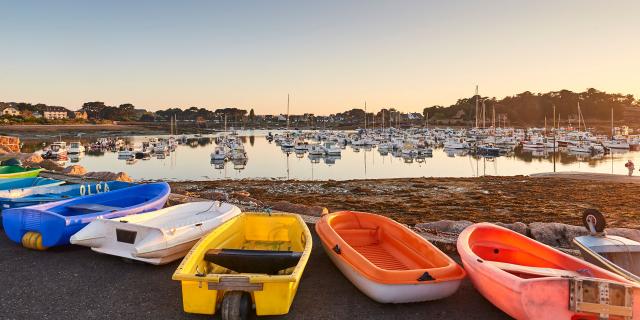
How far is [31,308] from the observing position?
4762 millimetres

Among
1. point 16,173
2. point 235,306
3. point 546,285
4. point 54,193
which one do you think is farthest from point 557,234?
point 16,173

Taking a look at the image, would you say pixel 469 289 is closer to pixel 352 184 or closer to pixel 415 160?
pixel 352 184

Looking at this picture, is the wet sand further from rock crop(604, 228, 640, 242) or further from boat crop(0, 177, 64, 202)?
rock crop(604, 228, 640, 242)

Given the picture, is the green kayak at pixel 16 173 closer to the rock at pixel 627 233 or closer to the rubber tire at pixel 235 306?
the rubber tire at pixel 235 306

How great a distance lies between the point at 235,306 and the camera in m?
4.24

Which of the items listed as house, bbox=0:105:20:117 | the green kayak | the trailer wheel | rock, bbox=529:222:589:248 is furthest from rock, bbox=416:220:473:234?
house, bbox=0:105:20:117

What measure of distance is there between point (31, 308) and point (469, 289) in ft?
16.2

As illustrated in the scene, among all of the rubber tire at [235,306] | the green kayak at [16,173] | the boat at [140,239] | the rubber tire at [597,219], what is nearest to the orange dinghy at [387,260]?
the rubber tire at [235,306]

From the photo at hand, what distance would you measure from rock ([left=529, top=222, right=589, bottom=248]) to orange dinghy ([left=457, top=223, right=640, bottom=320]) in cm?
253

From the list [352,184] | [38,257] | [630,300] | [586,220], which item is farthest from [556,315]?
[352,184]

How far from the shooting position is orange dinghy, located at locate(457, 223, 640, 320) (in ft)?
12.0

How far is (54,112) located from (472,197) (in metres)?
155

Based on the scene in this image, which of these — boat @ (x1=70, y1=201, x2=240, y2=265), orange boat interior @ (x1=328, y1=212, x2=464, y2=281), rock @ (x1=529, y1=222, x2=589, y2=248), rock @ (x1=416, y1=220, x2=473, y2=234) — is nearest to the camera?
orange boat interior @ (x1=328, y1=212, x2=464, y2=281)

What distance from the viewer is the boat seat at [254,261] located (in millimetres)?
4988
